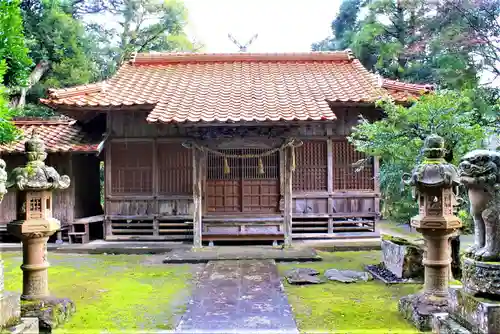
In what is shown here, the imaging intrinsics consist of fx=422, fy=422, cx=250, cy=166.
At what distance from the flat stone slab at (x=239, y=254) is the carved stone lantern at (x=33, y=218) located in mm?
3621

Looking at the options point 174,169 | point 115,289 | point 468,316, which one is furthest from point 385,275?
point 174,169

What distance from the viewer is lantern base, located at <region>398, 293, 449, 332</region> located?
481 cm

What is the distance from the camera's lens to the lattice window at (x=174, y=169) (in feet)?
35.8

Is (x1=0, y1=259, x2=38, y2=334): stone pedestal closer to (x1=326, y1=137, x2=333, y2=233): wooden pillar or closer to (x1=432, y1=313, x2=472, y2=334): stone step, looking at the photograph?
(x1=432, y1=313, x2=472, y2=334): stone step

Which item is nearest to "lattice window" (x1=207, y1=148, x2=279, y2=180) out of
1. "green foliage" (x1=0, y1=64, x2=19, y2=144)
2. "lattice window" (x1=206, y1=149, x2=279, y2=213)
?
"lattice window" (x1=206, y1=149, x2=279, y2=213)

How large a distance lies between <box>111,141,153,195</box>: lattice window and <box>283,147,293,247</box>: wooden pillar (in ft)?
11.6

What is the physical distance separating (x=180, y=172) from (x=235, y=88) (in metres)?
2.76

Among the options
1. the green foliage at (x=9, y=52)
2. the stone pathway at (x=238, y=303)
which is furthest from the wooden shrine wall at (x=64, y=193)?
the stone pathway at (x=238, y=303)

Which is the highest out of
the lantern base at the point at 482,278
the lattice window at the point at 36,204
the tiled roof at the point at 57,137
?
the tiled roof at the point at 57,137

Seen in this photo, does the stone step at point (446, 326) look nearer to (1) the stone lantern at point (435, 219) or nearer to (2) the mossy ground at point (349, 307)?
(2) the mossy ground at point (349, 307)

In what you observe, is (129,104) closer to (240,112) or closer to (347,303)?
(240,112)

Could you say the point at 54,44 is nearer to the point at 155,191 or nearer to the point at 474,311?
the point at 155,191

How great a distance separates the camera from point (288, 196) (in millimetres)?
9797

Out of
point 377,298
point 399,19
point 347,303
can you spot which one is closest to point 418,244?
point 377,298
